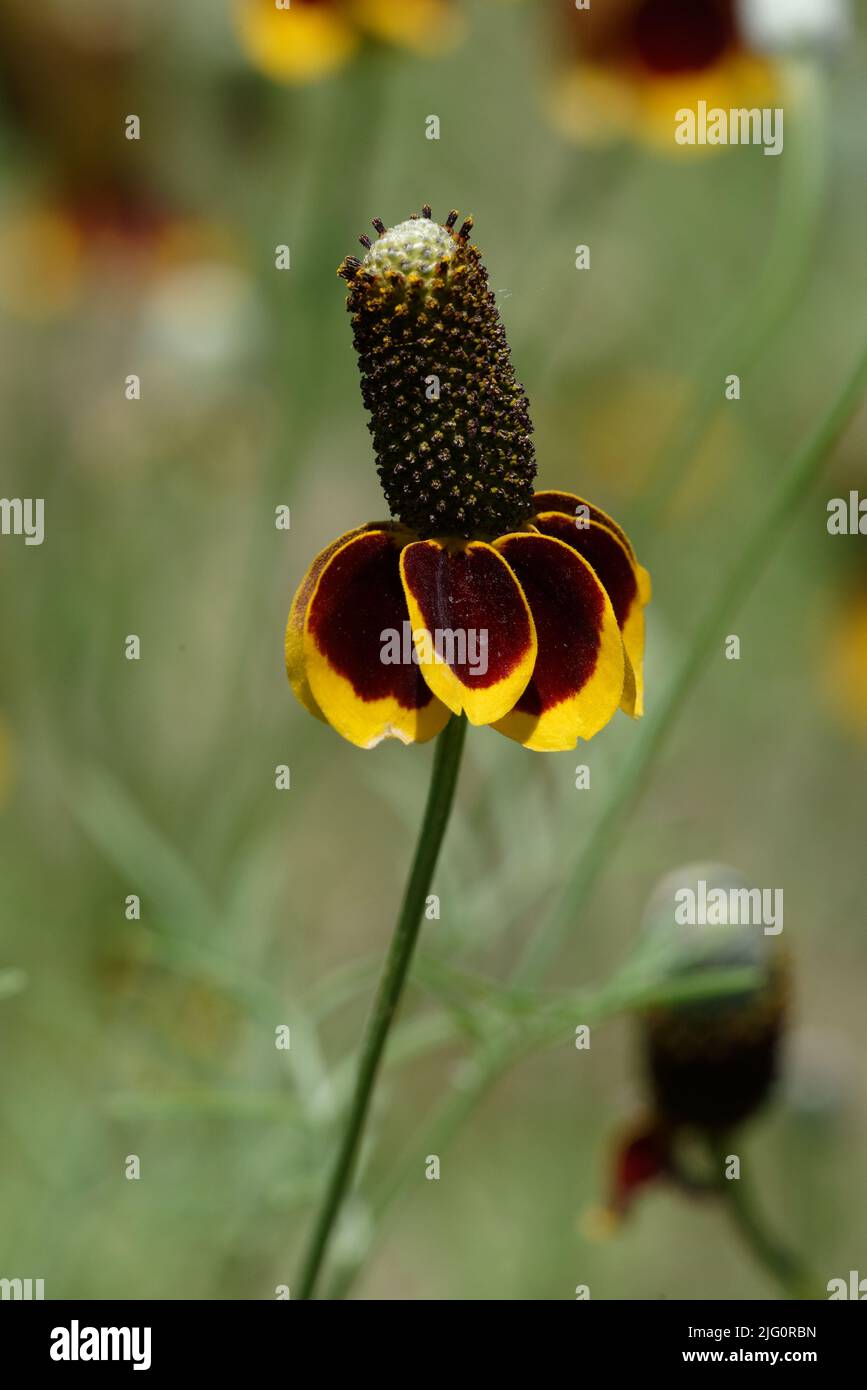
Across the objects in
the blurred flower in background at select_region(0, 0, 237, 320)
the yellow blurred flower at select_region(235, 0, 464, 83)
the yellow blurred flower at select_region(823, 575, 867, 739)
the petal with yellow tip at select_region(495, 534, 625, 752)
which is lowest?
the petal with yellow tip at select_region(495, 534, 625, 752)

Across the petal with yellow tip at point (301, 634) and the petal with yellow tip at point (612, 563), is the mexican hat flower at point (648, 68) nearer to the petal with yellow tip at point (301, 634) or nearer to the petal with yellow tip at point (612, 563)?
the petal with yellow tip at point (612, 563)

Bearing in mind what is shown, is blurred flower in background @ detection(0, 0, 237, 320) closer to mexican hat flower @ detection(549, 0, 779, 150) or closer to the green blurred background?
the green blurred background

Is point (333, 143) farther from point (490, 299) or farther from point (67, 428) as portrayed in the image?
point (490, 299)

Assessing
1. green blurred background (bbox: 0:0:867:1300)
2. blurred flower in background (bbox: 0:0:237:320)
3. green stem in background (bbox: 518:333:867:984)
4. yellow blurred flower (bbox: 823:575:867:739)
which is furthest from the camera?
yellow blurred flower (bbox: 823:575:867:739)

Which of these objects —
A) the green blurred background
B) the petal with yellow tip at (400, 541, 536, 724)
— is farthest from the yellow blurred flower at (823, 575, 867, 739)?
the petal with yellow tip at (400, 541, 536, 724)

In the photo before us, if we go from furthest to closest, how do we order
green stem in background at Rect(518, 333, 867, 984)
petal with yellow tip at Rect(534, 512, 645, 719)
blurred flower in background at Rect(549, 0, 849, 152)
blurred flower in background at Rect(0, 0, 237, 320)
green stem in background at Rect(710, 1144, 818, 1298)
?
blurred flower in background at Rect(0, 0, 237, 320) → blurred flower in background at Rect(549, 0, 849, 152) → green stem in background at Rect(710, 1144, 818, 1298) → green stem in background at Rect(518, 333, 867, 984) → petal with yellow tip at Rect(534, 512, 645, 719)

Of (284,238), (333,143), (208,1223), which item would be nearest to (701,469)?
(284,238)

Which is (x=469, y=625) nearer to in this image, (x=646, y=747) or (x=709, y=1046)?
(x=646, y=747)
